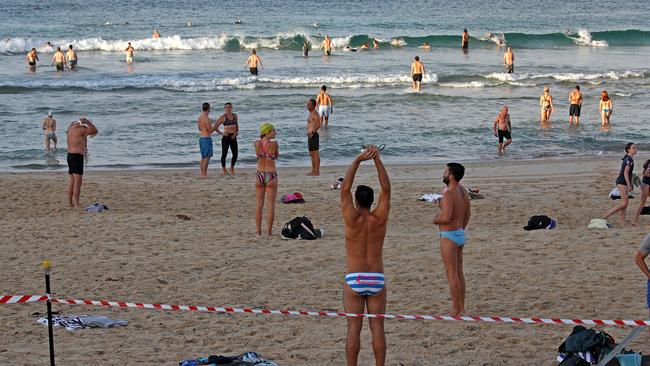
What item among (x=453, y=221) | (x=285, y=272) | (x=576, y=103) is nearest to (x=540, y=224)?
(x=285, y=272)

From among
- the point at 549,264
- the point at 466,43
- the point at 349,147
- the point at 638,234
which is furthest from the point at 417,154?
the point at 466,43

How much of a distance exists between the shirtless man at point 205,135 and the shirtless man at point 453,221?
9.23m

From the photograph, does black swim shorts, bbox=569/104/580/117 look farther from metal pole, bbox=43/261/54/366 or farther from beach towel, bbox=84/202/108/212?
metal pole, bbox=43/261/54/366

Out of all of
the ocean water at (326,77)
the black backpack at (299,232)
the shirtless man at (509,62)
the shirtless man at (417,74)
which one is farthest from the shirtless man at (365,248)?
the shirtless man at (509,62)

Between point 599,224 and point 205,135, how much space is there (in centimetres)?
731

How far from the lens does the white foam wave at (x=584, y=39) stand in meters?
48.5

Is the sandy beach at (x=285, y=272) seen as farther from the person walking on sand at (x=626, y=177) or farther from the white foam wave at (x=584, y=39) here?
the white foam wave at (x=584, y=39)

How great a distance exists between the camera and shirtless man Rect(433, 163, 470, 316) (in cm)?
855

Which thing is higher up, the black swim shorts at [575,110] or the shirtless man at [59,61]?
the shirtless man at [59,61]

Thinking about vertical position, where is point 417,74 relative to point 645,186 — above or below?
above

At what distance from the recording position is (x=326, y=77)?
113ft

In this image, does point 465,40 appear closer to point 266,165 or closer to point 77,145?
point 77,145

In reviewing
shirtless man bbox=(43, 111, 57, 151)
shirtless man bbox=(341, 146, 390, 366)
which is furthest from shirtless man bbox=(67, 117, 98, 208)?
shirtless man bbox=(341, 146, 390, 366)

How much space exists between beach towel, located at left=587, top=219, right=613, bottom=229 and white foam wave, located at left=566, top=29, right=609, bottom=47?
36.7 meters
